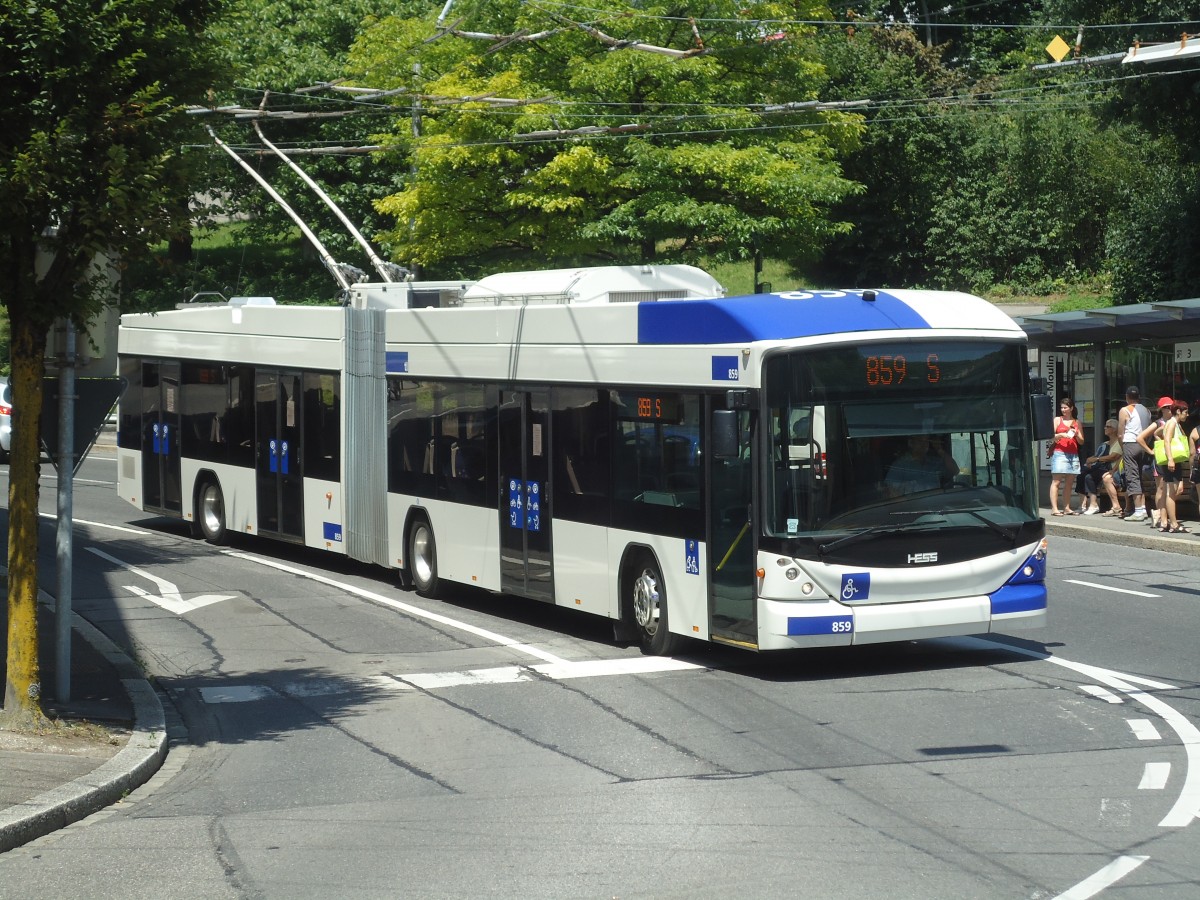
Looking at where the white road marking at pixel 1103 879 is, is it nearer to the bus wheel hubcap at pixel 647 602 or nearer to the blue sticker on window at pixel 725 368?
the blue sticker on window at pixel 725 368

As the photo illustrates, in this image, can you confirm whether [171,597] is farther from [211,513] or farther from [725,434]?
[725,434]

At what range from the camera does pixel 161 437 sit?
2242 cm

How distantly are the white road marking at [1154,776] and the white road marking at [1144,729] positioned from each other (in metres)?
0.68

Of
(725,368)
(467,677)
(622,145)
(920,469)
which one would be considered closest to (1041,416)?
(920,469)

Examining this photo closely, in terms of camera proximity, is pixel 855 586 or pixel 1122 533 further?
pixel 1122 533

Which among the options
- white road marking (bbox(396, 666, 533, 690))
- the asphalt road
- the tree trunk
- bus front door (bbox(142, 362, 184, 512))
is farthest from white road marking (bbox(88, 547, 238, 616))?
the tree trunk

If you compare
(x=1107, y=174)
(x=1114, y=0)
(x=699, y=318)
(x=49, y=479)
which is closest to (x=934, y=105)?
(x=1107, y=174)

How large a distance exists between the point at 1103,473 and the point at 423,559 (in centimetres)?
1186

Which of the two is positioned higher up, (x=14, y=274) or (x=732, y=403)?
(x=14, y=274)

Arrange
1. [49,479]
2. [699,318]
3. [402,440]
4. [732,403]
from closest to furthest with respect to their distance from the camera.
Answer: [732,403] < [699,318] < [402,440] < [49,479]

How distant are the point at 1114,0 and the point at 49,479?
76.5 feet

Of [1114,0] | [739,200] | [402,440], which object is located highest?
[1114,0]

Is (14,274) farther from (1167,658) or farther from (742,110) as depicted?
(742,110)

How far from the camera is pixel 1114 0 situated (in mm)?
32844
